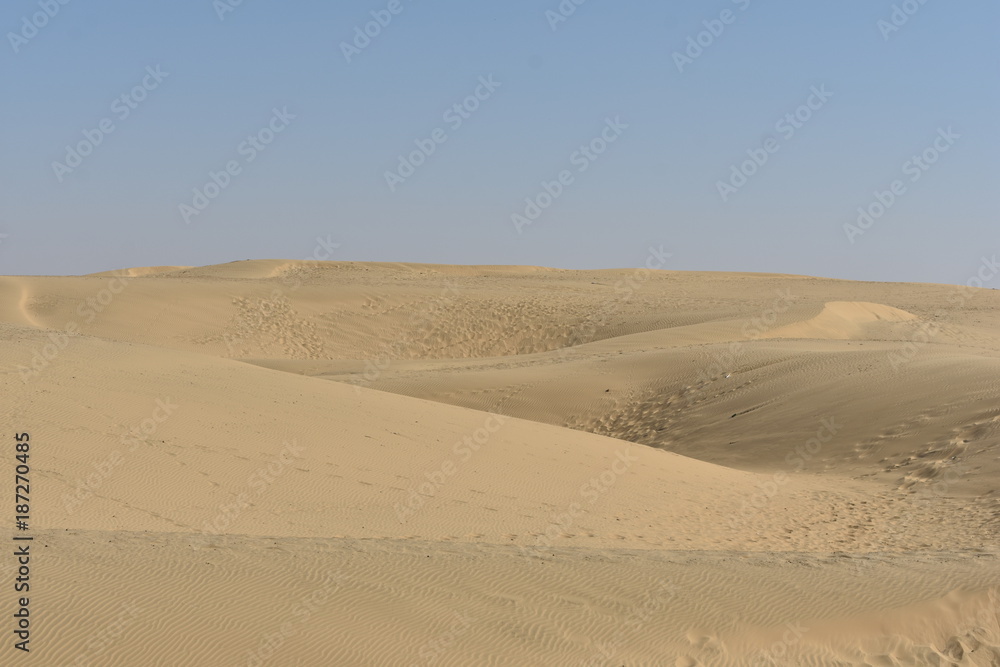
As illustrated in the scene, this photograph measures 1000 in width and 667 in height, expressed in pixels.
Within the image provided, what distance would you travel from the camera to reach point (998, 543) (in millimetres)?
9977

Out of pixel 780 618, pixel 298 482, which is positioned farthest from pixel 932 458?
pixel 298 482

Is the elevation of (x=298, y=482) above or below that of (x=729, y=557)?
below

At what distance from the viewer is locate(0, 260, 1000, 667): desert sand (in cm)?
565

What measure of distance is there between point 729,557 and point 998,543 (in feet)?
13.9

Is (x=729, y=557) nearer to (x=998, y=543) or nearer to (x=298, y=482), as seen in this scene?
(x=998, y=543)

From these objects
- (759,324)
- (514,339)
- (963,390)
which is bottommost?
(514,339)

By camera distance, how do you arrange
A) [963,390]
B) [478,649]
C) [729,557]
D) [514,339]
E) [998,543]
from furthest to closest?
1. [514,339]
2. [963,390]
3. [998,543]
4. [729,557]
5. [478,649]

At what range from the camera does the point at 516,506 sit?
10508mm

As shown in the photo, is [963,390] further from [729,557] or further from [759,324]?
[759,324]

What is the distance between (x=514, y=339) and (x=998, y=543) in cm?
2190

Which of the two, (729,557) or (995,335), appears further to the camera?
(995,335)

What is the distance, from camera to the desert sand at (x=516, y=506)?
5652 millimetres

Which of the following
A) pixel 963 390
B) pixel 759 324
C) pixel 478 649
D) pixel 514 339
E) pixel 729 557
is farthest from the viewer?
pixel 514 339

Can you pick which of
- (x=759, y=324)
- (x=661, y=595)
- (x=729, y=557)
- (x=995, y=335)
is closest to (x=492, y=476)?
(x=729, y=557)
